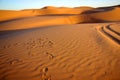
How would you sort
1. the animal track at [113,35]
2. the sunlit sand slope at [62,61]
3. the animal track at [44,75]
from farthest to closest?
Answer: the animal track at [113,35], the sunlit sand slope at [62,61], the animal track at [44,75]

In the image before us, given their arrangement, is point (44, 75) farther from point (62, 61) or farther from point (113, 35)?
point (113, 35)

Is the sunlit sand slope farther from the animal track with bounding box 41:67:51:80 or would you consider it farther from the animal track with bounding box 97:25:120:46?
the animal track with bounding box 97:25:120:46

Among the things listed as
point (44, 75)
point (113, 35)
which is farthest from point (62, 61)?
point (113, 35)

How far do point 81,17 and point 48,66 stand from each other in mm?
20980

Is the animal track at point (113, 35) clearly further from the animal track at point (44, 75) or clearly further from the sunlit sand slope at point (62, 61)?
the animal track at point (44, 75)

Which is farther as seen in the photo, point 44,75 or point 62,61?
point 62,61

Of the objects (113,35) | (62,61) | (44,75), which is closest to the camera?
(44,75)

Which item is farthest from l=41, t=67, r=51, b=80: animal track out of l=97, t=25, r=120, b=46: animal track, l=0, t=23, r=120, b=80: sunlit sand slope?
l=97, t=25, r=120, b=46: animal track

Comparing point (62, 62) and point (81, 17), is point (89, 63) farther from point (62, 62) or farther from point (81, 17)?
point (81, 17)

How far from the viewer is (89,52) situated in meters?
6.67

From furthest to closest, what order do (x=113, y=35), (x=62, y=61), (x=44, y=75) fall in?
(x=113, y=35), (x=62, y=61), (x=44, y=75)

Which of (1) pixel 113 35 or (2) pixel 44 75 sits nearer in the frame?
(2) pixel 44 75

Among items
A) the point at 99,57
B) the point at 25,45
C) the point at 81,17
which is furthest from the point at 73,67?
the point at 81,17

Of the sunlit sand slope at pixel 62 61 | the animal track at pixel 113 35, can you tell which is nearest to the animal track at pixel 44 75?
the sunlit sand slope at pixel 62 61
